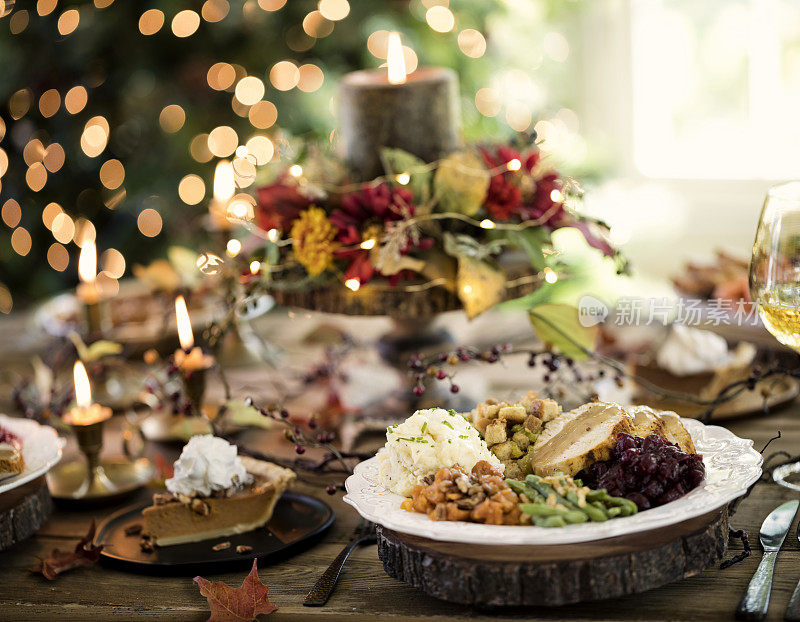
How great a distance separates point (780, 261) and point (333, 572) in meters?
0.62

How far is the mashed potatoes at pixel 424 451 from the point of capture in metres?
1.09

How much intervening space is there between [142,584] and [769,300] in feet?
2.64

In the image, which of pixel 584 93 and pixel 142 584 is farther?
pixel 584 93

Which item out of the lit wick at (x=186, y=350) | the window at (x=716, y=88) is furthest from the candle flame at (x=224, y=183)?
the window at (x=716, y=88)

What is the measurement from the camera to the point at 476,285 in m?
1.44

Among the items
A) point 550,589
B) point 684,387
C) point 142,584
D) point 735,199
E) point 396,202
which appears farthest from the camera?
point 735,199

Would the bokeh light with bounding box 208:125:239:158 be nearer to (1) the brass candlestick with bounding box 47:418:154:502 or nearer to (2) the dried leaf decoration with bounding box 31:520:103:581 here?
(1) the brass candlestick with bounding box 47:418:154:502

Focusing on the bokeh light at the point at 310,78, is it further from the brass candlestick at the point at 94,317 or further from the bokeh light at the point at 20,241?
the brass candlestick at the point at 94,317

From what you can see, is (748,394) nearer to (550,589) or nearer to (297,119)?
(550,589)

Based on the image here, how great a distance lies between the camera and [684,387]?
1.61m

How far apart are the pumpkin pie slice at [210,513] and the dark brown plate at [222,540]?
0.04 feet

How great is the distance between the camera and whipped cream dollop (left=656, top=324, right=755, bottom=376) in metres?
1.60

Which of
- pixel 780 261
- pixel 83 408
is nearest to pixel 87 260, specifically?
pixel 83 408

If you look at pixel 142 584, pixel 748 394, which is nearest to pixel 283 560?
pixel 142 584
